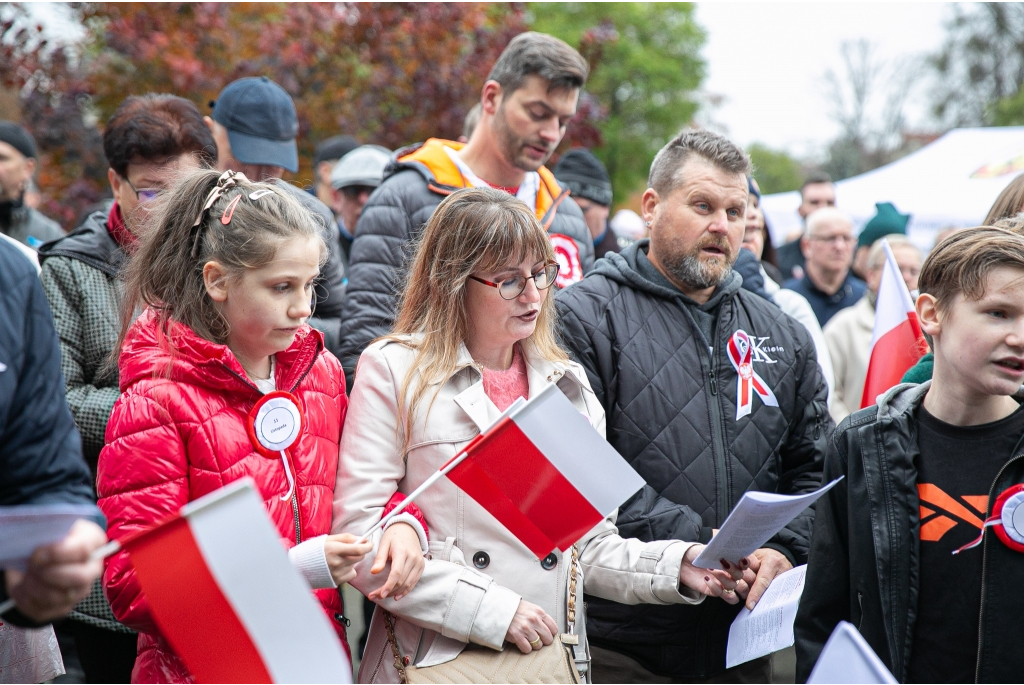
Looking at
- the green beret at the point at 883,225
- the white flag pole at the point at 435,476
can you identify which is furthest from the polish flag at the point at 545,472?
the green beret at the point at 883,225

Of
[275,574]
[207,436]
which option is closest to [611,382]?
[207,436]

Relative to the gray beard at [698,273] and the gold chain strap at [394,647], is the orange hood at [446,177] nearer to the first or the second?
the gray beard at [698,273]

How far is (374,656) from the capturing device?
2.81m

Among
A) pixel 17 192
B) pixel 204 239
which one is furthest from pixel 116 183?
pixel 17 192

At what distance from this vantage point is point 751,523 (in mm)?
2604

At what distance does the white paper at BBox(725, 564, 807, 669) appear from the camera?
2.84 m

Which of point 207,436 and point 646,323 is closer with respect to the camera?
point 207,436

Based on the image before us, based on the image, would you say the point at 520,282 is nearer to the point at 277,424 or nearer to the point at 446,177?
the point at 277,424

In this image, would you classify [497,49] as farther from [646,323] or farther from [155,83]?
[646,323]

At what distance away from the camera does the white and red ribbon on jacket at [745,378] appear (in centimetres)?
350

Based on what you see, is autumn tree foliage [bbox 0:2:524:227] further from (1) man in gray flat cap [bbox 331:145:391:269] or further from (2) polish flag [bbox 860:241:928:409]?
(2) polish flag [bbox 860:241:928:409]

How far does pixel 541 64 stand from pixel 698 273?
4.15ft

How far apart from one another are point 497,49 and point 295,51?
1972 mm

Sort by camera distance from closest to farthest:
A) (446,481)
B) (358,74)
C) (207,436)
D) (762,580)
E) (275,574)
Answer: (275,574) < (207,436) < (446,481) < (762,580) < (358,74)
